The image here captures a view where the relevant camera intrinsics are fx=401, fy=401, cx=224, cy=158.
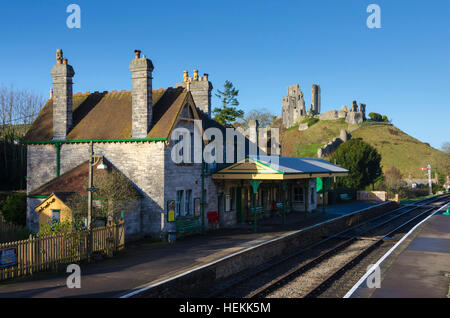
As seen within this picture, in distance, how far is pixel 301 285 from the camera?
46.4ft

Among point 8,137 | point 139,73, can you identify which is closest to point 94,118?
point 139,73

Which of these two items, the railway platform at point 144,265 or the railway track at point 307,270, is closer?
the railway platform at point 144,265

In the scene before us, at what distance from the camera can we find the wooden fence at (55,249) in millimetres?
12219

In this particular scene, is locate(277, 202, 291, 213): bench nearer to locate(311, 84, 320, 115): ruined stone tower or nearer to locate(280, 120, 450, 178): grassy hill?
locate(280, 120, 450, 178): grassy hill

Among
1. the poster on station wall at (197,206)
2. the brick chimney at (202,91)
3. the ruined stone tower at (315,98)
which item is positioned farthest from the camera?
the ruined stone tower at (315,98)

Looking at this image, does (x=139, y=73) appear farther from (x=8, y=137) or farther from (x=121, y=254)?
Answer: (x=8, y=137)

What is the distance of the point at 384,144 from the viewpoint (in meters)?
114

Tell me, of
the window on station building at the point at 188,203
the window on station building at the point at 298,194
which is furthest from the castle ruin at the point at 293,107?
the window on station building at the point at 188,203

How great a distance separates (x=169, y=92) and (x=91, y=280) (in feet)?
38.4

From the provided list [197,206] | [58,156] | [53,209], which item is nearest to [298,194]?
[197,206]

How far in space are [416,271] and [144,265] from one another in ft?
30.4

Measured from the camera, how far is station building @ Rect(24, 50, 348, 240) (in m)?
18.9

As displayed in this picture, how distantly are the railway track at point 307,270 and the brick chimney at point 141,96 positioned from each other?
28.4 ft

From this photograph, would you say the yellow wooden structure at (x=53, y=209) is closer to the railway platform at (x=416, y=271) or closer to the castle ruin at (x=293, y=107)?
the railway platform at (x=416, y=271)
